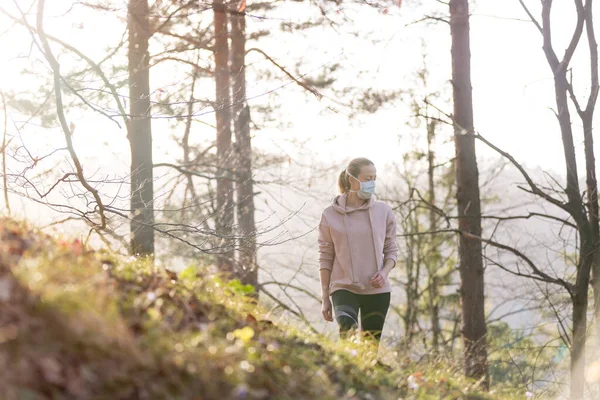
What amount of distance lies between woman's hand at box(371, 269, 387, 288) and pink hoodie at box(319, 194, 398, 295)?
0.08 m

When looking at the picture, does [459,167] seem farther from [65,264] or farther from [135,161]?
[65,264]

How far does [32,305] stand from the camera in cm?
261

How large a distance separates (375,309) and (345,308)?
24 centimetres

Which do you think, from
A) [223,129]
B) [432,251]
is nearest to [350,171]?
[223,129]

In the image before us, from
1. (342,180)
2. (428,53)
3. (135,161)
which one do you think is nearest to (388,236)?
(342,180)

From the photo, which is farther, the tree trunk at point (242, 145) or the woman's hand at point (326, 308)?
the tree trunk at point (242, 145)

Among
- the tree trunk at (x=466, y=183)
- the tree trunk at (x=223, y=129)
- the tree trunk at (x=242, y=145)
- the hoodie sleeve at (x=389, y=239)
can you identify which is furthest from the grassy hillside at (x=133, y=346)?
the tree trunk at (x=242, y=145)

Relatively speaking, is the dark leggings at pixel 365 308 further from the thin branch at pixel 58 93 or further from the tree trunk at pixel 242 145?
the tree trunk at pixel 242 145

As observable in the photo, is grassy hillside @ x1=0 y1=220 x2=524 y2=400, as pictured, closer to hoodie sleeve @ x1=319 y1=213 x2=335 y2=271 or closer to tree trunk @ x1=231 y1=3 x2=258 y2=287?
hoodie sleeve @ x1=319 y1=213 x2=335 y2=271

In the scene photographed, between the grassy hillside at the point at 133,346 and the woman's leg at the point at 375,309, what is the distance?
3.77 feet

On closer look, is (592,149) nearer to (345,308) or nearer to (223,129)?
(345,308)

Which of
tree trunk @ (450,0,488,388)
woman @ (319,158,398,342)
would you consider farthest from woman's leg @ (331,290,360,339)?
tree trunk @ (450,0,488,388)

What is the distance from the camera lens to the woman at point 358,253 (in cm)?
524

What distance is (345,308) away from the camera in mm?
5230
